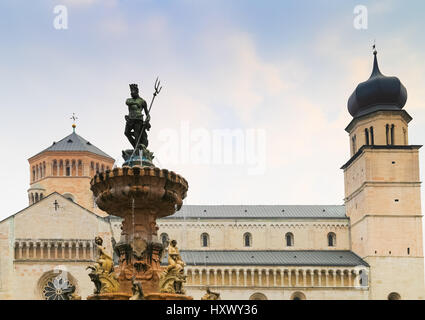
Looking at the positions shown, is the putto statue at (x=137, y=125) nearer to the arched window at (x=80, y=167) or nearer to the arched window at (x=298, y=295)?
the arched window at (x=298, y=295)

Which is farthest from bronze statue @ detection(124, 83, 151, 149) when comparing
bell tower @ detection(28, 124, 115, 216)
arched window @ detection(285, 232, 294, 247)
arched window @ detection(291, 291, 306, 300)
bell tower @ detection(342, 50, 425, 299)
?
bell tower @ detection(28, 124, 115, 216)

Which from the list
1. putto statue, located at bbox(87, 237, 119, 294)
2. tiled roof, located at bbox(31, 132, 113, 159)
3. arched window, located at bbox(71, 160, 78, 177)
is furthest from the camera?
tiled roof, located at bbox(31, 132, 113, 159)

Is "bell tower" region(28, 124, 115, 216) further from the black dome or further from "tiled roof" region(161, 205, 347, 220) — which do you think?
the black dome

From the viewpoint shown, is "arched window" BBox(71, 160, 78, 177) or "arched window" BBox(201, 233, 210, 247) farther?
"arched window" BBox(71, 160, 78, 177)

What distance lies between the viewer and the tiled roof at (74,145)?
78938mm

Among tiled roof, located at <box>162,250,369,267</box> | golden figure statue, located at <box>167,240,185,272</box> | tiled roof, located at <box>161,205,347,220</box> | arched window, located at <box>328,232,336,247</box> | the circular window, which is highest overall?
tiled roof, located at <box>161,205,347,220</box>

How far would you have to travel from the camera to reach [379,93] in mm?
70312

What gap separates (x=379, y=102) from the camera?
7094 cm

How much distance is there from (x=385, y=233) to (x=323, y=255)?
6726 mm

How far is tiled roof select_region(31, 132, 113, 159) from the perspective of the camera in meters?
78.9

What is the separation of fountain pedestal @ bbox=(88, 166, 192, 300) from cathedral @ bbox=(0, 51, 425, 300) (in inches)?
1702

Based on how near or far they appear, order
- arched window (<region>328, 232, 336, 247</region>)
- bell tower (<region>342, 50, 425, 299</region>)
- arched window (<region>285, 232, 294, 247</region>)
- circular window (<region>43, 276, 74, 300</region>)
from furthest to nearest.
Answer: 1. arched window (<region>285, 232, 294, 247</region>)
2. arched window (<region>328, 232, 336, 247</region>)
3. bell tower (<region>342, 50, 425, 299</region>)
4. circular window (<region>43, 276, 74, 300</region>)

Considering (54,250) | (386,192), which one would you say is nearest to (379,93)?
(386,192)
